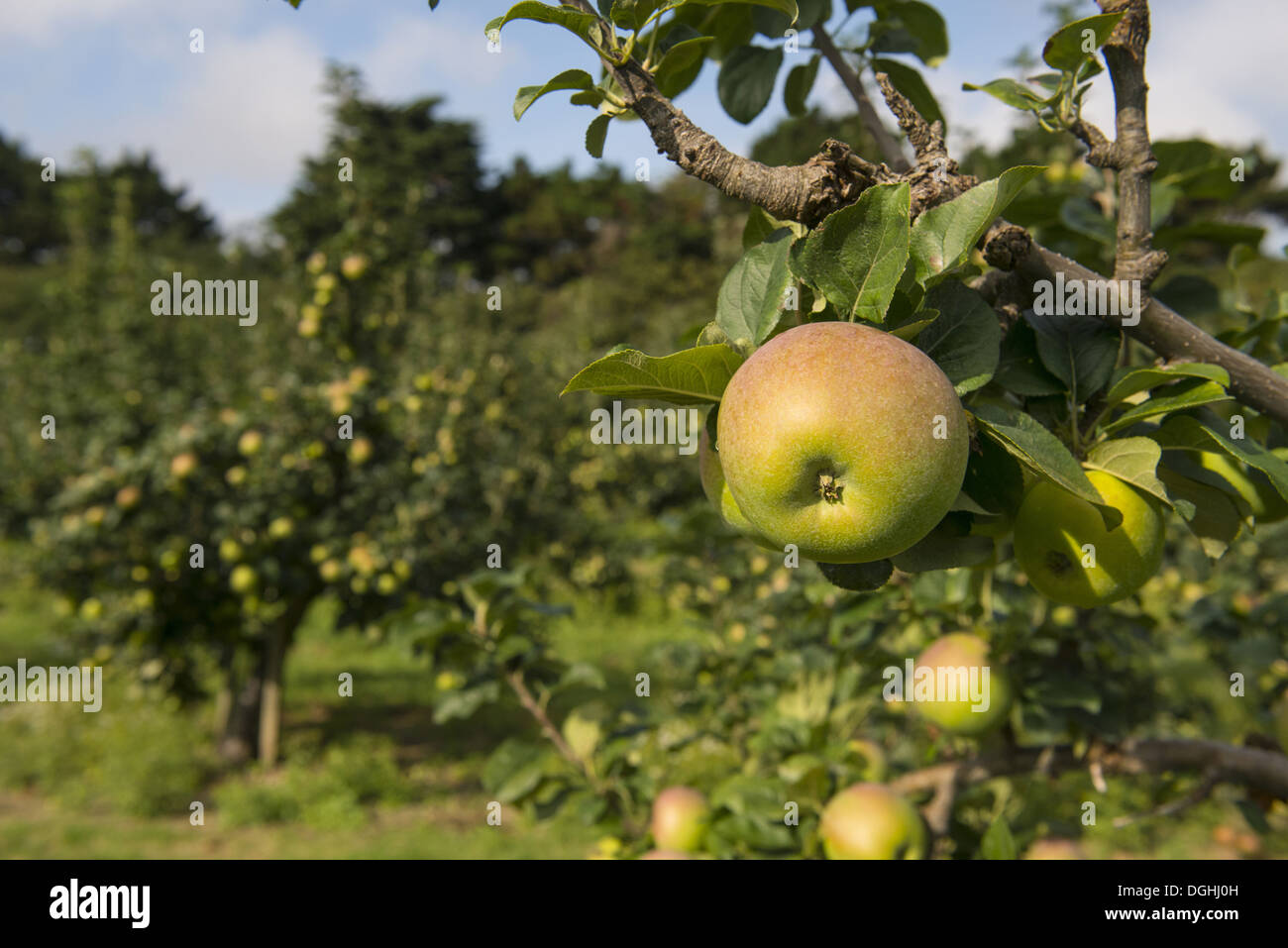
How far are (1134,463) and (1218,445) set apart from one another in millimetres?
101

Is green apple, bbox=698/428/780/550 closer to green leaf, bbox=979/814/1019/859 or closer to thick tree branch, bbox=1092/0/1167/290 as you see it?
thick tree branch, bbox=1092/0/1167/290

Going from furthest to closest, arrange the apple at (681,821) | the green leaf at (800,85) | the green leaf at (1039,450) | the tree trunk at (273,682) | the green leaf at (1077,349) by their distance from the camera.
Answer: the tree trunk at (273,682) → the apple at (681,821) → the green leaf at (800,85) → the green leaf at (1077,349) → the green leaf at (1039,450)

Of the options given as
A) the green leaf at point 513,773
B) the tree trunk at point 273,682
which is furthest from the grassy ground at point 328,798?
the green leaf at point 513,773

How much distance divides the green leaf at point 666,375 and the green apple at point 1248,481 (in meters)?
0.48

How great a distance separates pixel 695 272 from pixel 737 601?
50.6ft

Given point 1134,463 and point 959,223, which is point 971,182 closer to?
point 959,223

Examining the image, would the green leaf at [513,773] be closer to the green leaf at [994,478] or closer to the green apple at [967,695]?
the green apple at [967,695]

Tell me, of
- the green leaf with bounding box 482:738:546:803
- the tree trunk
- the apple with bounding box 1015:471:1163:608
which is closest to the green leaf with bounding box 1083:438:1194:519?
the apple with bounding box 1015:471:1163:608

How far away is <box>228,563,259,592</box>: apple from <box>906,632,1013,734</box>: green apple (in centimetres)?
344

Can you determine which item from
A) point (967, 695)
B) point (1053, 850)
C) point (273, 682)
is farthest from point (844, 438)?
point (273, 682)

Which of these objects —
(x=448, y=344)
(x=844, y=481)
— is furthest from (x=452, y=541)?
(x=844, y=481)

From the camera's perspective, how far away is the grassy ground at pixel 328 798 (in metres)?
4.04

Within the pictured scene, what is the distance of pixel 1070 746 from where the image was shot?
1514 mm
